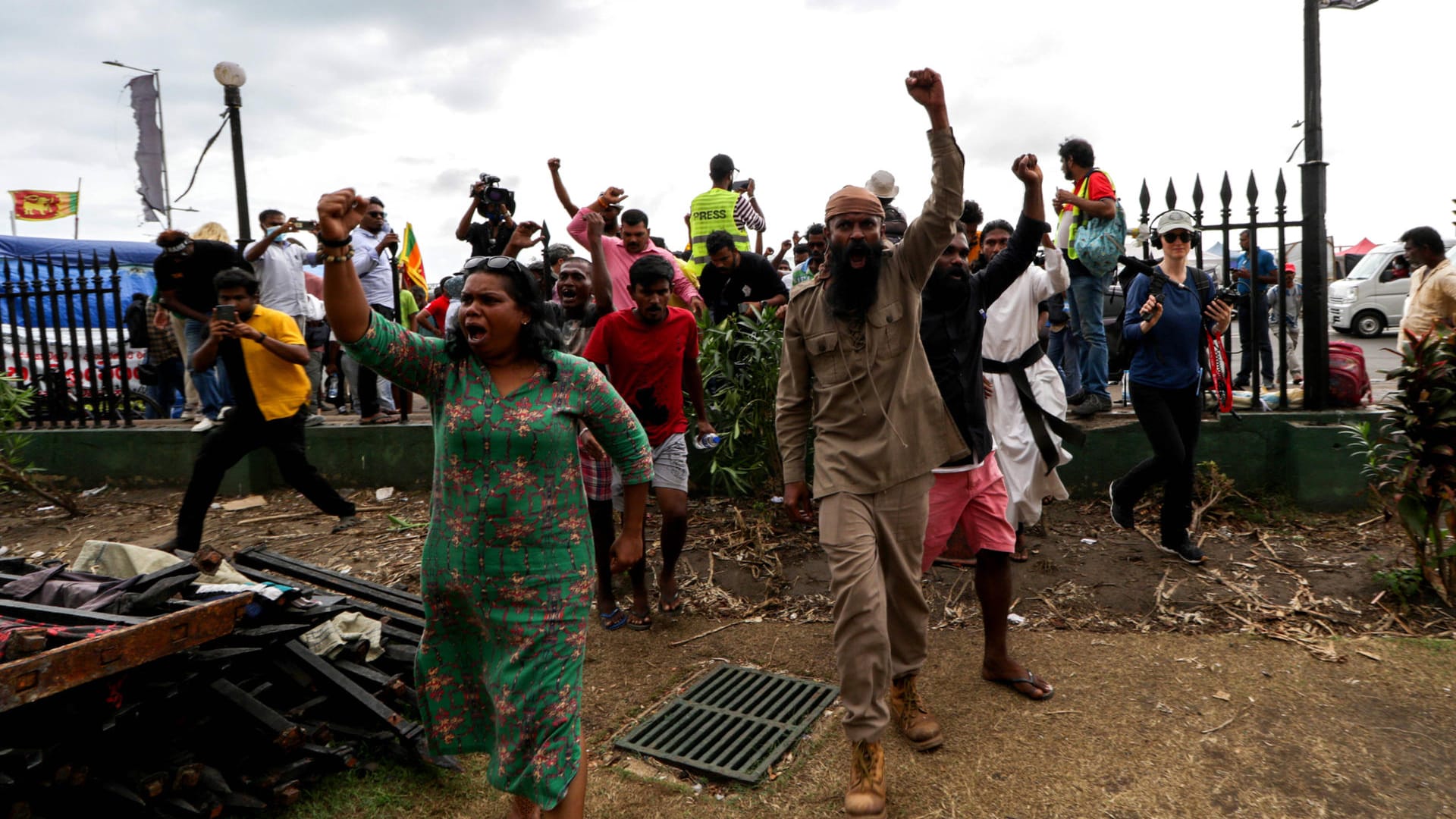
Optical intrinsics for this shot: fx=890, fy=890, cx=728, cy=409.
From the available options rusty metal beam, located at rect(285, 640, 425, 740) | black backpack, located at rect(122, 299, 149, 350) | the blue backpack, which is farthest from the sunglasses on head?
black backpack, located at rect(122, 299, 149, 350)

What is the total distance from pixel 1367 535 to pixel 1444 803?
10.3ft

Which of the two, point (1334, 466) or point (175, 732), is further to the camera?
point (1334, 466)

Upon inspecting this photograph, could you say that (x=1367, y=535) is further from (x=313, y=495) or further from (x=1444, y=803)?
(x=313, y=495)

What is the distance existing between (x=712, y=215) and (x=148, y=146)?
39.0 feet

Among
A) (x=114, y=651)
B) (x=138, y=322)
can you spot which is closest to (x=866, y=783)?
(x=114, y=651)

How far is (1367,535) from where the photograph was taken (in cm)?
559

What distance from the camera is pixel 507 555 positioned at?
8.54 feet

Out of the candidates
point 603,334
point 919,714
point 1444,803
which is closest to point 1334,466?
point 1444,803

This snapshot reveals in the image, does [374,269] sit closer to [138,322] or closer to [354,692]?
[138,322]

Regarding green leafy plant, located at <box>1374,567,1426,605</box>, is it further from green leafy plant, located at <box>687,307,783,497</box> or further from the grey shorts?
the grey shorts

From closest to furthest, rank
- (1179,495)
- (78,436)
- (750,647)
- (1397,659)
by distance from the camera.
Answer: (1397,659) → (750,647) → (1179,495) → (78,436)

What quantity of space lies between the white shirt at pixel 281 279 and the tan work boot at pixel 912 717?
6367mm

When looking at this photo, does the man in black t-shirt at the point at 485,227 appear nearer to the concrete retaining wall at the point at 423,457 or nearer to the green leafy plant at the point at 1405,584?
the concrete retaining wall at the point at 423,457

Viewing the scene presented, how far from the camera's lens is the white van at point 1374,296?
1873 cm
